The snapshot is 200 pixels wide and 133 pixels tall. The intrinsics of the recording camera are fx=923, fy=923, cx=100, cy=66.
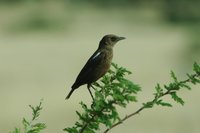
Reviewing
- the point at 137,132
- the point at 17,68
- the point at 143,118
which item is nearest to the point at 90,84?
the point at 137,132

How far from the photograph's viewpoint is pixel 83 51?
3019 cm

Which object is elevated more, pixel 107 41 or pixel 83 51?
pixel 83 51

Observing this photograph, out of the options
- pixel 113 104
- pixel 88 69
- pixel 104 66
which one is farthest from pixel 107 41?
pixel 113 104

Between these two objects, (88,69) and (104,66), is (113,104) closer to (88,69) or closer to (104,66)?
(104,66)

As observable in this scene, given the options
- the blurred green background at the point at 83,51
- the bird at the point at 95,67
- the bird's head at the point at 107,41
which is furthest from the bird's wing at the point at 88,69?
the blurred green background at the point at 83,51

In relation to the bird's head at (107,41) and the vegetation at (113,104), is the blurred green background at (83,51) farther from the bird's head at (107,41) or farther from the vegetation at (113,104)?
the vegetation at (113,104)

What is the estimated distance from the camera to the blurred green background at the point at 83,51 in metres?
19.3

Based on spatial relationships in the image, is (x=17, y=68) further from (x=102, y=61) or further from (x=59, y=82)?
(x=102, y=61)

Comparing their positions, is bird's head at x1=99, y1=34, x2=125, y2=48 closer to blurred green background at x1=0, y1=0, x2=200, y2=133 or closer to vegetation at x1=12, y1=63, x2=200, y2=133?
vegetation at x1=12, y1=63, x2=200, y2=133

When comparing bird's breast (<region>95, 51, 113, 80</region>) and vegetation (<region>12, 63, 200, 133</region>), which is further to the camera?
bird's breast (<region>95, 51, 113, 80</region>)

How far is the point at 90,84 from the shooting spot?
6305 millimetres

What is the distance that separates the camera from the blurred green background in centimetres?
1927

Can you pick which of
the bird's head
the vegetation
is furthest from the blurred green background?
the vegetation

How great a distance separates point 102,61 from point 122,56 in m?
23.4
